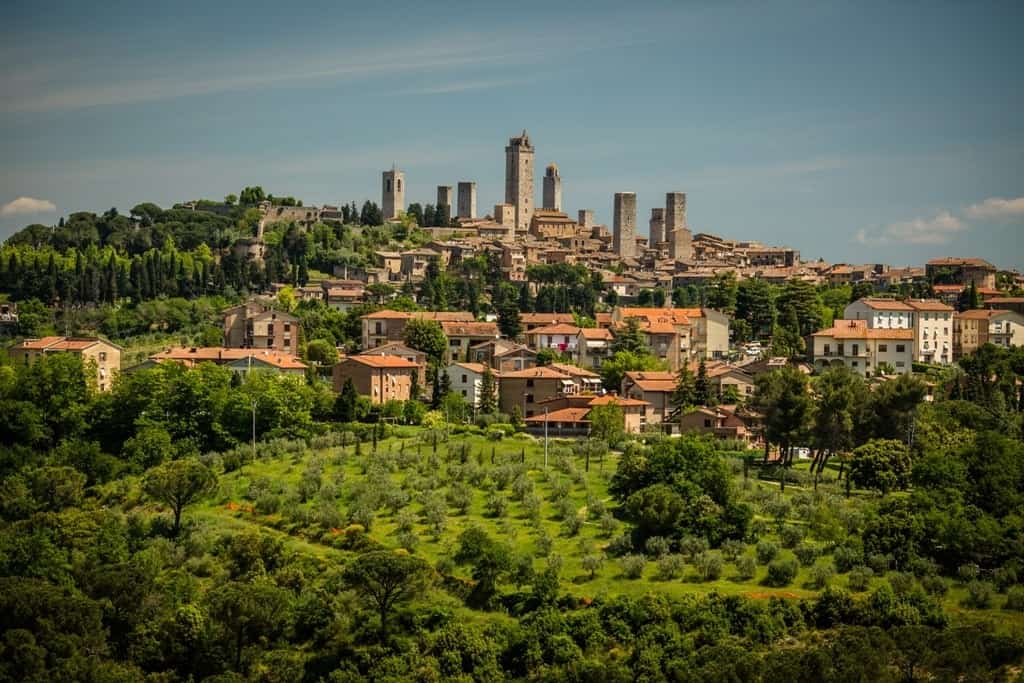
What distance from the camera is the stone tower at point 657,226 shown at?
130 m

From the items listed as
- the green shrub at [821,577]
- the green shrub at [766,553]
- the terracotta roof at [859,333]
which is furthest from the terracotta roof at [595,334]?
the green shrub at [821,577]

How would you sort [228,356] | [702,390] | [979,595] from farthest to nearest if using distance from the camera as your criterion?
[228,356]
[702,390]
[979,595]

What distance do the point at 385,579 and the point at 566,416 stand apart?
19.8m

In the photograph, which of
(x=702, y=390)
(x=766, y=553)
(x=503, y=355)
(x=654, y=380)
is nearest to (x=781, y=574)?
(x=766, y=553)

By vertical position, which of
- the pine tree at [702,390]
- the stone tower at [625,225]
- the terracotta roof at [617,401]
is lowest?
the terracotta roof at [617,401]

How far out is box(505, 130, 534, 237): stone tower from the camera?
125 meters

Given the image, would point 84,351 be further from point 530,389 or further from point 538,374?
point 538,374

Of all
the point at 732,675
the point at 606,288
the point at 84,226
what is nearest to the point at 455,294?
the point at 606,288

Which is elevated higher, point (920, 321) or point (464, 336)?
point (920, 321)

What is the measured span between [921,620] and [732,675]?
545 cm

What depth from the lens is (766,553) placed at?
3578cm

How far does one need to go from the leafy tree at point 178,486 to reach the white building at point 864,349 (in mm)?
32441

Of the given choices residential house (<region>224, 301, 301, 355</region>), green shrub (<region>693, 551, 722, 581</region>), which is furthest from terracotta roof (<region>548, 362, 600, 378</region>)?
green shrub (<region>693, 551, 722, 581</region>)

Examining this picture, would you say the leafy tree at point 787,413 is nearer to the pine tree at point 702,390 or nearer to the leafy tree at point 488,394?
the pine tree at point 702,390
